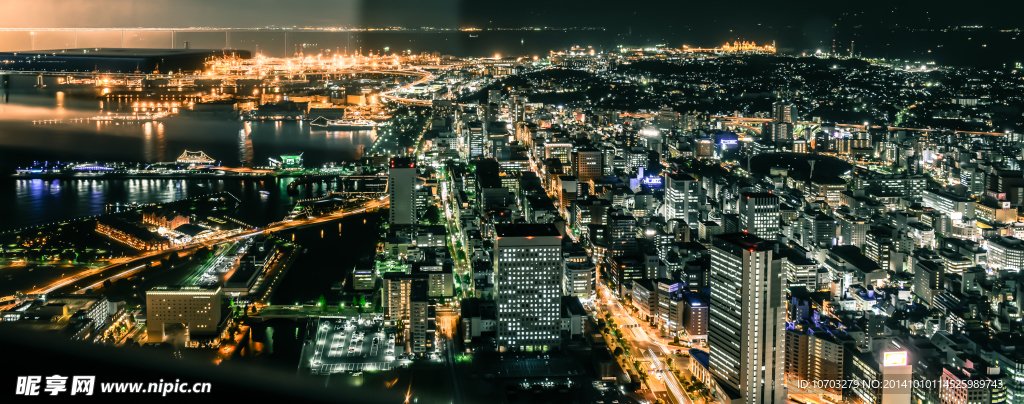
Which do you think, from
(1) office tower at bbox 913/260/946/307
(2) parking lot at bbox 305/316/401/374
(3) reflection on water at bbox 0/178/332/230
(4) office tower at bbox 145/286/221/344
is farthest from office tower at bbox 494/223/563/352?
(3) reflection on water at bbox 0/178/332/230

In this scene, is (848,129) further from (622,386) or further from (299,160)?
(622,386)

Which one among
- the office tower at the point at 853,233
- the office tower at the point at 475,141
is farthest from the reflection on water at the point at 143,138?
the office tower at the point at 853,233

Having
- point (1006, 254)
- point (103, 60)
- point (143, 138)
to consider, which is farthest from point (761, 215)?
point (103, 60)

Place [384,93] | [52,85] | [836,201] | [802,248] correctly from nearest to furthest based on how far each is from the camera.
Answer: [802,248] → [836,201] → [52,85] → [384,93]

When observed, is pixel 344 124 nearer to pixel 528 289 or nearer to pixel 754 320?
pixel 528 289

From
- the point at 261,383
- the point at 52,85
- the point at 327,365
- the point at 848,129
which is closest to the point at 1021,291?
the point at 327,365

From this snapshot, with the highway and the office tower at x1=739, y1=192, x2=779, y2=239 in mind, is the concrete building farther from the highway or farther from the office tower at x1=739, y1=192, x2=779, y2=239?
the highway
